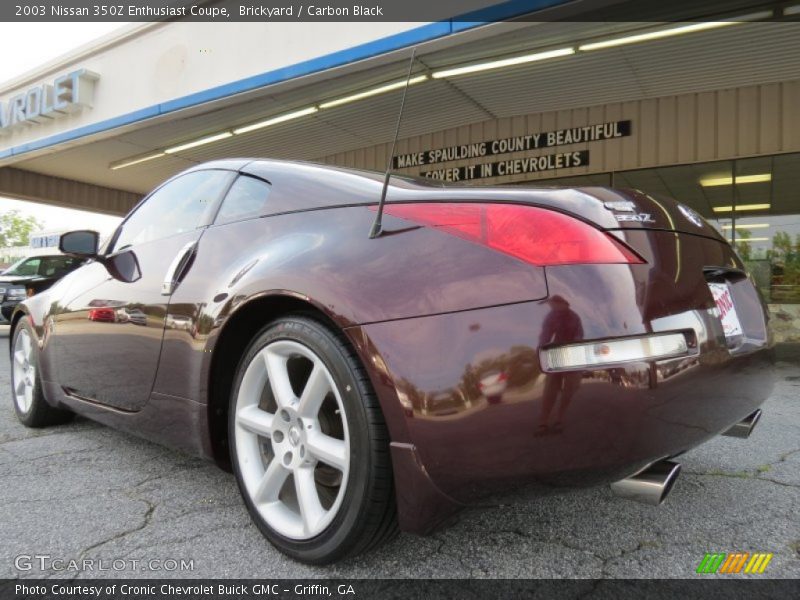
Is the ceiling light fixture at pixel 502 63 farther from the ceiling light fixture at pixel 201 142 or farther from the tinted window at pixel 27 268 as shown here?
the tinted window at pixel 27 268

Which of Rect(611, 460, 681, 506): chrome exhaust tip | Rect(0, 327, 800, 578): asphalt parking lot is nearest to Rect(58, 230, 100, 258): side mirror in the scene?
Rect(0, 327, 800, 578): asphalt parking lot

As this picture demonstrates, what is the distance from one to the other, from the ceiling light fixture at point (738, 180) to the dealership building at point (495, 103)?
0.06 ft

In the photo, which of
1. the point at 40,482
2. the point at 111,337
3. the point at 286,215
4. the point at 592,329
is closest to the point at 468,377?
the point at 592,329

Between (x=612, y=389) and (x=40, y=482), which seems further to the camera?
(x=40, y=482)

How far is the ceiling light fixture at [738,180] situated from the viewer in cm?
776

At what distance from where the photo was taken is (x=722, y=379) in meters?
1.53

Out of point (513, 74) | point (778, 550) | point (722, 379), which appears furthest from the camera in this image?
point (513, 74)

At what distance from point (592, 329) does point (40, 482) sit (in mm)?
2426

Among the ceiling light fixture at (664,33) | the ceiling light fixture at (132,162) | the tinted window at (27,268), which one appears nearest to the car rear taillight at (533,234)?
the ceiling light fixture at (664,33)

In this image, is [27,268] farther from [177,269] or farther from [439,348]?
[439,348]

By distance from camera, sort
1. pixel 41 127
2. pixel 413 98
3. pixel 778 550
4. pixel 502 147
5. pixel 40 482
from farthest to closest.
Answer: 1. pixel 41 127
2. pixel 502 147
3. pixel 413 98
4. pixel 40 482
5. pixel 778 550

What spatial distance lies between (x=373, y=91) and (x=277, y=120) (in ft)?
7.07

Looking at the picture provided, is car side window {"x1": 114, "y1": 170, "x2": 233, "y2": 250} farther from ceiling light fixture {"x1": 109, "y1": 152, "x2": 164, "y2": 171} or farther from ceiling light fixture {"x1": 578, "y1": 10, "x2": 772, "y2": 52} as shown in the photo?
ceiling light fixture {"x1": 109, "y1": 152, "x2": 164, "y2": 171}

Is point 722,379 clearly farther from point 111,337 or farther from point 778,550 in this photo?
point 111,337
